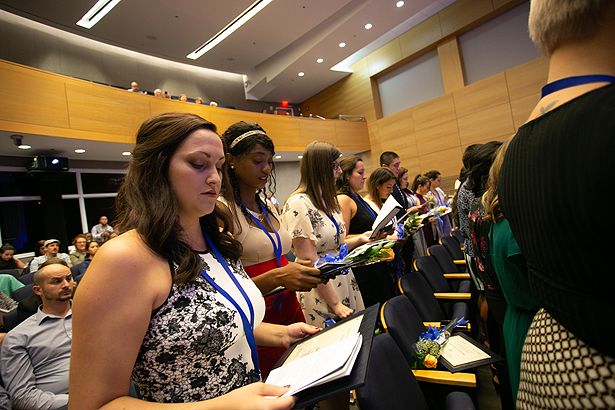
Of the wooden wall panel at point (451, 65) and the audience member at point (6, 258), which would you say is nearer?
the audience member at point (6, 258)

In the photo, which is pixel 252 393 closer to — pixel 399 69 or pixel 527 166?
pixel 527 166

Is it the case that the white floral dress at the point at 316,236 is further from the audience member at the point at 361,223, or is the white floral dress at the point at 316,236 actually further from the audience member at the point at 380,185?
the audience member at the point at 380,185

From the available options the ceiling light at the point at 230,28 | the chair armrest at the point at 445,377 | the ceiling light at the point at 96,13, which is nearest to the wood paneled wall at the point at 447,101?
the ceiling light at the point at 230,28

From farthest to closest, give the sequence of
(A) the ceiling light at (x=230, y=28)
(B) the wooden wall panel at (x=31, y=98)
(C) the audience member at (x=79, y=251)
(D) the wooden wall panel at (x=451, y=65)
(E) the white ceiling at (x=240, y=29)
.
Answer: (D) the wooden wall panel at (x=451, y=65) < (A) the ceiling light at (x=230, y=28) < (E) the white ceiling at (x=240, y=29) < (C) the audience member at (x=79, y=251) < (B) the wooden wall panel at (x=31, y=98)

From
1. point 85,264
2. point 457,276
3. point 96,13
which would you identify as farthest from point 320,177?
point 96,13

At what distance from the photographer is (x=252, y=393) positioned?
69 centimetres

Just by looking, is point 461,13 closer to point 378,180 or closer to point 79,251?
point 378,180

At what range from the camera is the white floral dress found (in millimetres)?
1924

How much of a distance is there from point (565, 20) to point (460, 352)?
4.93 ft

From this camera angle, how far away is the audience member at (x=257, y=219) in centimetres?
151

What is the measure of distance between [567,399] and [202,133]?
0.97 metres

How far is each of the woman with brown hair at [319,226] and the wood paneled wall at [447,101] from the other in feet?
23.2

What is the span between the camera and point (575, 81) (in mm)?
625

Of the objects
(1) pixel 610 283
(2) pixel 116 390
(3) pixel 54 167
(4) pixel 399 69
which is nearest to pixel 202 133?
(2) pixel 116 390
